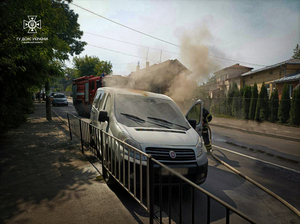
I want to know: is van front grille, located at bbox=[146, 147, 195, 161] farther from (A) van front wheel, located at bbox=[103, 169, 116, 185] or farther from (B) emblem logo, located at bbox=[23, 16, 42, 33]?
(B) emblem logo, located at bbox=[23, 16, 42, 33]

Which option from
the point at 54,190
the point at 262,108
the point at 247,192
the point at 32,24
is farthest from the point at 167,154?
the point at 262,108

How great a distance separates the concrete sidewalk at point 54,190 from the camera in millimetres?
2814

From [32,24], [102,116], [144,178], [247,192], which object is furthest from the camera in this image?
[32,24]

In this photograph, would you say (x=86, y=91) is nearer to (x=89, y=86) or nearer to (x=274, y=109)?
(x=89, y=86)

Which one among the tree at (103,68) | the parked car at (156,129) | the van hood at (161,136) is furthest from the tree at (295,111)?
the tree at (103,68)

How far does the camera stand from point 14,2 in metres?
4.82

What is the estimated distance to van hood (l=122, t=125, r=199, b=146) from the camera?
3.25 m

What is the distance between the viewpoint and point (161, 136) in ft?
11.1

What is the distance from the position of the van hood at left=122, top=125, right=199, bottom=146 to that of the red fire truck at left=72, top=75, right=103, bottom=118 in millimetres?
10005

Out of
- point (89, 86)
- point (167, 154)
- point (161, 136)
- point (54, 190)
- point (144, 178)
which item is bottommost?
point (54, 190)

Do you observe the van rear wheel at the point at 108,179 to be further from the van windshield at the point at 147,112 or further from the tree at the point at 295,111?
the tree at the point at 295,111

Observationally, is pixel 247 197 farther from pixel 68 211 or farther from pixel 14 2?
pixel 14 2

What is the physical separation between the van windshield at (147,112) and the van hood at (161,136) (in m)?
0.22

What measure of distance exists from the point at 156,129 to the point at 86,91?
40.3ft
